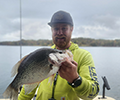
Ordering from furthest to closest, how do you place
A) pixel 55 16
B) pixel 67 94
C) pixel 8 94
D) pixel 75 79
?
pixel 55 16 < pixel 67 94 < pixel 75 79 < pixel 8 94

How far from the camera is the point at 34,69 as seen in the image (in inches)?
42.5

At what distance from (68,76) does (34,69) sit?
373 millimetres

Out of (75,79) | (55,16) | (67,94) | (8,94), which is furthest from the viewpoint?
(55,16)

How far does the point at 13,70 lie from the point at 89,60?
1.01 meters

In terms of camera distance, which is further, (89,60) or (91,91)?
(89,60)

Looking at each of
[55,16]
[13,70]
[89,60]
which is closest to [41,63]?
[13,70]

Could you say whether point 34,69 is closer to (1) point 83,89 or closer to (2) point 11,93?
(2) point 11,93

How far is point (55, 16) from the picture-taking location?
1.70 metres

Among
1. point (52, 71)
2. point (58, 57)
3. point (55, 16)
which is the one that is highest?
point (55, 16)

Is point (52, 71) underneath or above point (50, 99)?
above

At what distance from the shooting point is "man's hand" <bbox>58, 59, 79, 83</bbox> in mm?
1098

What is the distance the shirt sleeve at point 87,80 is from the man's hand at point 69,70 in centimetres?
14

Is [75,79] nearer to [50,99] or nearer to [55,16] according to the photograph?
[50,99]

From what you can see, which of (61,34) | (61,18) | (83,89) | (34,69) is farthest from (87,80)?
(61,18)
